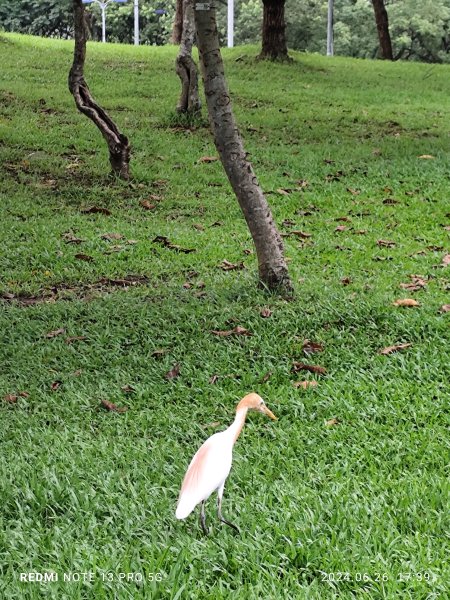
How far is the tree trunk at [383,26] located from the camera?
2250cm

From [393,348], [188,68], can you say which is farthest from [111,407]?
[188,68]

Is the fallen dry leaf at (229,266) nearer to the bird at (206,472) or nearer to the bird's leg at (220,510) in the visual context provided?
the bird's leg at (220,510)

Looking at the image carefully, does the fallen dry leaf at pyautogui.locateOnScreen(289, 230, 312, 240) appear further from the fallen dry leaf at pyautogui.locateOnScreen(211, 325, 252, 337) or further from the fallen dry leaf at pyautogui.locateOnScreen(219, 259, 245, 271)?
the fallen dry leaf at pyautogui.locateOnScreen(211, 325, 252, 337)

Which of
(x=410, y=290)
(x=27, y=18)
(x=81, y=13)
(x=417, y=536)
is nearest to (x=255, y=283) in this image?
(x=410, y=290)

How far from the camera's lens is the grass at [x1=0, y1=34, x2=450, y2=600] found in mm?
2939

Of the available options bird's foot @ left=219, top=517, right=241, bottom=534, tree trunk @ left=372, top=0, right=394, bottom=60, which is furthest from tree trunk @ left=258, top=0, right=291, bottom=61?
bird's foot @ left=219, top=517, right=241, bottom=534

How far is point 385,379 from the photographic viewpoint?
4.66 metres

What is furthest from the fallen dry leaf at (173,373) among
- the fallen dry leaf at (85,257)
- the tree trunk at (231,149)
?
the fallen dry leaf at (85,257)

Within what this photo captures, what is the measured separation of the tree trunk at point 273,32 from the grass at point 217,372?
21.6ft

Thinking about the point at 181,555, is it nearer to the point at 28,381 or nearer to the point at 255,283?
the point at 28,381

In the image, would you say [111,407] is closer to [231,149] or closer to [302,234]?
[231,149]

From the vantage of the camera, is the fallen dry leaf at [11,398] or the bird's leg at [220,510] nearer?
the bird's leg at [220,510]

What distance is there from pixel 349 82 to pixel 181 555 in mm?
15710

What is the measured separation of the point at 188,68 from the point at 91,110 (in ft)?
Result: 9.03
